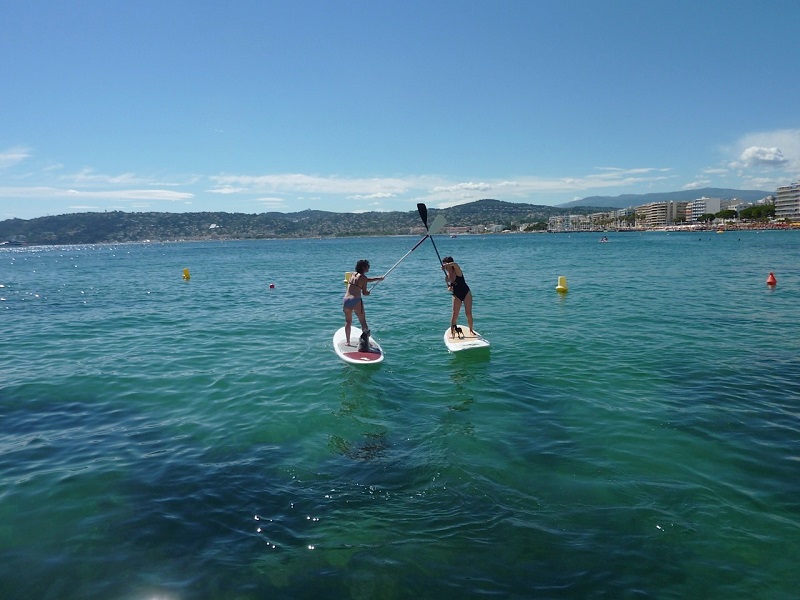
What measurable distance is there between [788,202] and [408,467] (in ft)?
675

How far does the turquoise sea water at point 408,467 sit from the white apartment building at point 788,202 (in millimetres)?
181605

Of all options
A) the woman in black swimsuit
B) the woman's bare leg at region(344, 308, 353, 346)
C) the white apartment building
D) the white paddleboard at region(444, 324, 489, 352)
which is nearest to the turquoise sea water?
the white paddleboard at region(444, 324, 489, 352)

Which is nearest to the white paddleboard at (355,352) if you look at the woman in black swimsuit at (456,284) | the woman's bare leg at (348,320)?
the woman's bare leg at (348,320)

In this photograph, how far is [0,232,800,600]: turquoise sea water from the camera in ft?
16.3

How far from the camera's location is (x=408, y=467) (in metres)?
7.18

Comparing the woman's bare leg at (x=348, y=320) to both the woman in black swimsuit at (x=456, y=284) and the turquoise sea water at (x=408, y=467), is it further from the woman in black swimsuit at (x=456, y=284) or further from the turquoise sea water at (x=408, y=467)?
the woman in black swimsuit at (x=456, y=284)

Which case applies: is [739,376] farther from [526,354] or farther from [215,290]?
[215,290]

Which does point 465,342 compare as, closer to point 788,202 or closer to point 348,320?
point 348,320

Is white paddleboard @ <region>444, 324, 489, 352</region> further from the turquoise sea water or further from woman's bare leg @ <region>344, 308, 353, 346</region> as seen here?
woman's bare leg @ <region>344, 308, 353, 346</region>

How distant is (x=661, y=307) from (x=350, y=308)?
45.7ft

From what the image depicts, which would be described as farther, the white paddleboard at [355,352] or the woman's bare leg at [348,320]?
the woman's bare leg at [348,320]

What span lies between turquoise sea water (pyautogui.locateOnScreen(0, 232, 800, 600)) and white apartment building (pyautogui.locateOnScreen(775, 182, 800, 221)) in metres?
182

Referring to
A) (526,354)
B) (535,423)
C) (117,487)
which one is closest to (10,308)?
(117,487)

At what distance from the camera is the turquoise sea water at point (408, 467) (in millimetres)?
4980
